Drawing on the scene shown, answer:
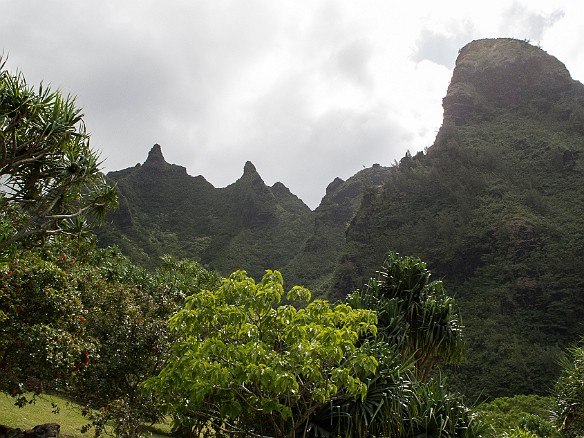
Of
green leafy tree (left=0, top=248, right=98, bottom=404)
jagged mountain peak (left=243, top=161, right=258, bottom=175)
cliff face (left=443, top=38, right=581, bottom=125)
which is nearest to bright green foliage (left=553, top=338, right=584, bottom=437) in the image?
green leafy tree (left=0, top=248, right=98, bottom=404)

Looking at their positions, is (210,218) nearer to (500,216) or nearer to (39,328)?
(500,216)

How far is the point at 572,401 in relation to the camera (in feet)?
48.4

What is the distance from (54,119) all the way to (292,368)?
7229 millimetres

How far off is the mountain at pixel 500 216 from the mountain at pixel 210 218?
84.9 feet

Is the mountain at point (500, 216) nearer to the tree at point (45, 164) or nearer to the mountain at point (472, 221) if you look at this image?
the mountain at point (472, 221)

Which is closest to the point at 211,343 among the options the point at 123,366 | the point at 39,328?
the point at 39,328

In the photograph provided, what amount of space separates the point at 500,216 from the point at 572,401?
139ft

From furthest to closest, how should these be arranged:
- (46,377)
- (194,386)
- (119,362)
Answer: (119,362), (46,377), (194,386)

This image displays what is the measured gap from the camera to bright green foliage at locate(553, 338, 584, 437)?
14.5 m

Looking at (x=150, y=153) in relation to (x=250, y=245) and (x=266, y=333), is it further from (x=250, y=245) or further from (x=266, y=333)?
(x=266, y=333)

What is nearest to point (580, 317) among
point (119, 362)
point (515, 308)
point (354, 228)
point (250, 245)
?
point (515, 308)

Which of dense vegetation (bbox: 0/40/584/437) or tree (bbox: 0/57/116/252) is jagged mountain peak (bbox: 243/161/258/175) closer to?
dense vegetation (bbox: 0/40/584/437)

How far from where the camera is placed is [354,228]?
6756cm

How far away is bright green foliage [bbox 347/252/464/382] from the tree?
7.22 m
